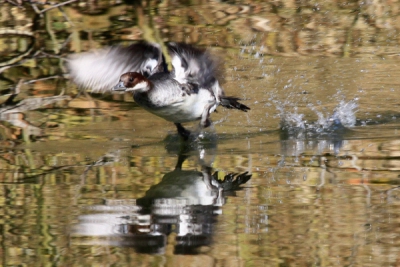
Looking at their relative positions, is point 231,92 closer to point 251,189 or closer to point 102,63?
point 102,63

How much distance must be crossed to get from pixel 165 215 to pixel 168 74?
2301mm

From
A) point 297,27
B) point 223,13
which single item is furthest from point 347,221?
point 223,13

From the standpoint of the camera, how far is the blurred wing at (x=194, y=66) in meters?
6.50

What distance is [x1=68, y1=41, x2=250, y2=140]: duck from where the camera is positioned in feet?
20.8

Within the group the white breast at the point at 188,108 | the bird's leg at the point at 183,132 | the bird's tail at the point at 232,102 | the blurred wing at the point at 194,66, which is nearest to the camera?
the white breast at the point at 188,108

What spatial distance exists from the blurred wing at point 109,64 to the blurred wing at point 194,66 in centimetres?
18

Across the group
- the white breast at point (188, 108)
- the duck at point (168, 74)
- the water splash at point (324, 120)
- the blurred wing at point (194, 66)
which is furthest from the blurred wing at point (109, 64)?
the water splash at point (324, 120)

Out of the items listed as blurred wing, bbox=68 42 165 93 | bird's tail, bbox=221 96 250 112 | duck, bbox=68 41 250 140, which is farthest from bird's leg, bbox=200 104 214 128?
blurred wing, bbox=68 42 165 93

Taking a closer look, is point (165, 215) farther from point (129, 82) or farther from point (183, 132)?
point (183, 132)

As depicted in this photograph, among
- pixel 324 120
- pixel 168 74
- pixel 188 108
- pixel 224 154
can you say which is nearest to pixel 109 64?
pixel 168 74

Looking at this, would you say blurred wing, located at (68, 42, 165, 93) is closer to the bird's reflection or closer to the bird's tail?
the bird's tail

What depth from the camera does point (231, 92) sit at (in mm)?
8445

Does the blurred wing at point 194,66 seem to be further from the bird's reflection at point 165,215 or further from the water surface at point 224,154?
the bird's reflection at point 165,215

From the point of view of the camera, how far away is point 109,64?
6.60m
